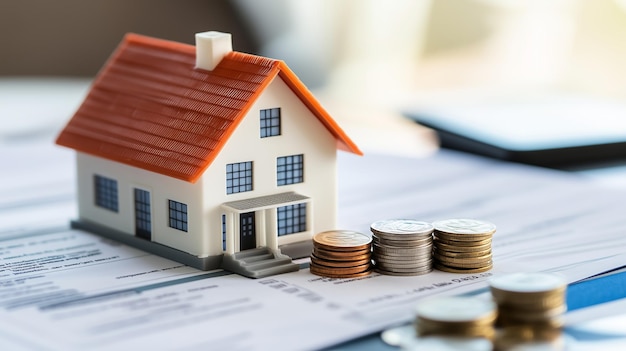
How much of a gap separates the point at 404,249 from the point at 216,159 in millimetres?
772

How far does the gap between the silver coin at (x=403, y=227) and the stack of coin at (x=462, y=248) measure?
0.05 metres

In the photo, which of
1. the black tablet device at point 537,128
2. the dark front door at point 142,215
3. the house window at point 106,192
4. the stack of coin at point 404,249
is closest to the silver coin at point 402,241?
the stack of coin at point 404,249

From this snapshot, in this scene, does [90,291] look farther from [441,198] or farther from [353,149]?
[441,198]

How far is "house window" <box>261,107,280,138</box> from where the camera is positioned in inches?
167

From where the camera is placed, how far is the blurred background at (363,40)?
8.84 meters

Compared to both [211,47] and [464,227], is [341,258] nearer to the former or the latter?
[464,227]

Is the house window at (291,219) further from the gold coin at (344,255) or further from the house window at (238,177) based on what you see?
the gold coin at (344,255)

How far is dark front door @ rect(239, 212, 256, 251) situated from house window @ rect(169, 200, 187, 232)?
0.21 meters

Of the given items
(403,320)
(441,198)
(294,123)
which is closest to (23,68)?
(441,198)

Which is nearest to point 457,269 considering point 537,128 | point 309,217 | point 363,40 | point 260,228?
point 309,217

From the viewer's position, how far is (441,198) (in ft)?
18.0

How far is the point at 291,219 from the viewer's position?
435cm

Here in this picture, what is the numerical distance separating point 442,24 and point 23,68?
360 centimetres

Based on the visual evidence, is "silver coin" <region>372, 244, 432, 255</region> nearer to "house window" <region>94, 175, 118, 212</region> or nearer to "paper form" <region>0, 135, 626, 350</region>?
"paper form" <region>0, 135, 626, 350</region>
